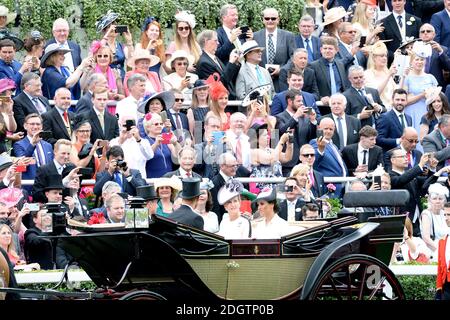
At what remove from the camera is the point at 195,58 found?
2614 centimetres

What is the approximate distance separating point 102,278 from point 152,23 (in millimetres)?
8945

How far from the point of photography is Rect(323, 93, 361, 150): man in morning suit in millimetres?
25000

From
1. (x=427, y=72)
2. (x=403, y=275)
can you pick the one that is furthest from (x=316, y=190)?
(x=427, y=72)

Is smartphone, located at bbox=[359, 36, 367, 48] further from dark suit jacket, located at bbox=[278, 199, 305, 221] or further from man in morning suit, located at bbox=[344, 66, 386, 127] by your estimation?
dark suit jacket, located at bbox=[278, 199, 305, 221]

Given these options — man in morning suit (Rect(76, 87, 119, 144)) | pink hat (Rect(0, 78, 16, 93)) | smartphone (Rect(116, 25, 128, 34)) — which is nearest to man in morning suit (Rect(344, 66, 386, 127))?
smartphone (Rect(116, 25, 128, 34))

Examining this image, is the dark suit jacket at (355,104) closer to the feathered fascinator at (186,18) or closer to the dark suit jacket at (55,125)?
the feathered fascinator at (186,18)

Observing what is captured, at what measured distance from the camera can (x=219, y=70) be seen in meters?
25.9

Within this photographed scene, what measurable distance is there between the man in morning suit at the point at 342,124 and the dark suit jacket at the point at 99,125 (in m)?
3.28

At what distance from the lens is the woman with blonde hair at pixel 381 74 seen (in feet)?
88.1

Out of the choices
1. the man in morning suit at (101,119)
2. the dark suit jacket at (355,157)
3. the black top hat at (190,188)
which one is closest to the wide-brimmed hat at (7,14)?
the man in morning suit at (101,119)

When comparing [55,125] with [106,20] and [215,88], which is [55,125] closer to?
[215,88]

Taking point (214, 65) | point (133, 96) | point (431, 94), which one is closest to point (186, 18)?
point (214, 65)

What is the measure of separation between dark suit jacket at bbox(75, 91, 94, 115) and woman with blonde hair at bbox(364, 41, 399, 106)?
4.95 meters

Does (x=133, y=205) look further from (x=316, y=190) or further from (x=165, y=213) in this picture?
(x=316, y=190)
